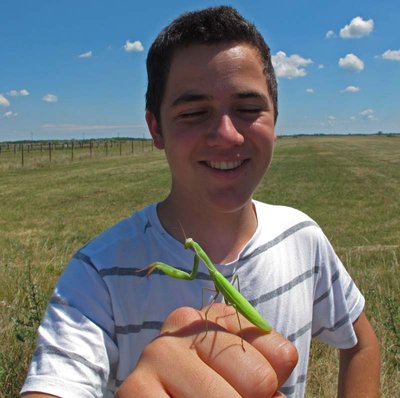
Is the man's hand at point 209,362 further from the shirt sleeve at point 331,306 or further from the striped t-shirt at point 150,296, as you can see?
the shirt sleeve at point 331,306

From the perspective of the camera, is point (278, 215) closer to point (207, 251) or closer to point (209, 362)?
point (207, 251)

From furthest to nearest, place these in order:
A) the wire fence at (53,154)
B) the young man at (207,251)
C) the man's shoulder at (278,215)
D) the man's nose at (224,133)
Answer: the wire fence at (53,154) → the man's shoulder at (278,215) → the man's nose at (224,133) → the young man at (207,251)

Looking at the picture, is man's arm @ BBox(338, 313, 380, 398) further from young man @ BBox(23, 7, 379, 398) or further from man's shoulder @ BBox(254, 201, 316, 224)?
man's shoulder @ BBox(254, 201, 316, 224)

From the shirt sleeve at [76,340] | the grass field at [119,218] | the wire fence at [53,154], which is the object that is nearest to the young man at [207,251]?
the shirt sleeve at [76,340]

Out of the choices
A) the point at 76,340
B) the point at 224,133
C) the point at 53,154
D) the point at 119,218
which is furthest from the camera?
the point at 53,154

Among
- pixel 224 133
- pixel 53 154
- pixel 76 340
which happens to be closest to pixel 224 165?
pixel 224 133

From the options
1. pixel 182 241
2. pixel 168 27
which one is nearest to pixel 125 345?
pixel 182 241

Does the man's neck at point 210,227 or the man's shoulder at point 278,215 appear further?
the man's shoulder at point 278,215
